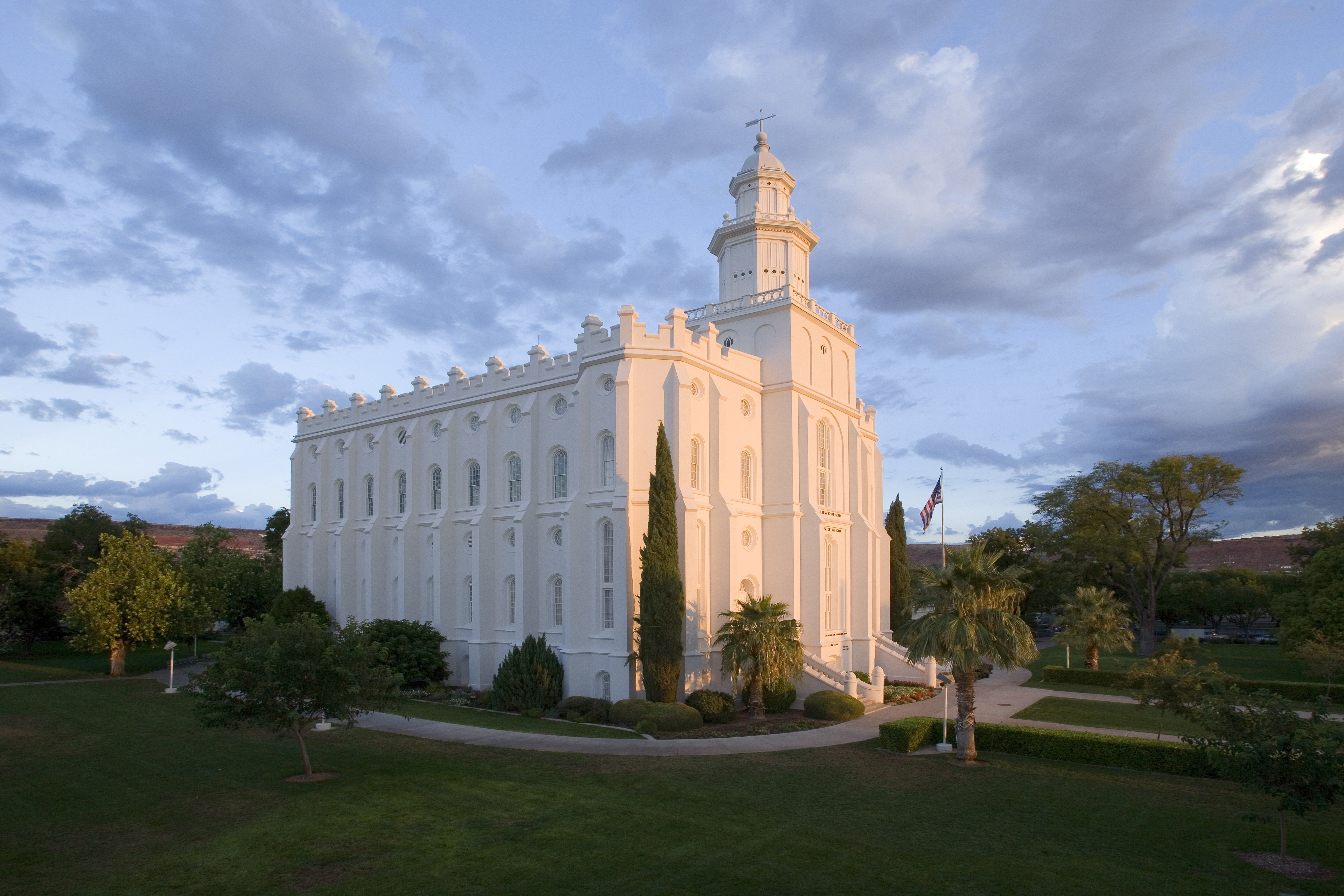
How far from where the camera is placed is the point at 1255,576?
76.4 meters

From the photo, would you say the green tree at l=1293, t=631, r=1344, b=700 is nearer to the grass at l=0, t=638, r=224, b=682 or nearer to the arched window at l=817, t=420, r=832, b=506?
the arched window at l=817, t=420, r=832, b=506

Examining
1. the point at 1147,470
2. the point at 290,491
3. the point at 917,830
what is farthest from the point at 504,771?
the point at 1147,470

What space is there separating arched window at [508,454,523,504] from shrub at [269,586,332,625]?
12.0 meters

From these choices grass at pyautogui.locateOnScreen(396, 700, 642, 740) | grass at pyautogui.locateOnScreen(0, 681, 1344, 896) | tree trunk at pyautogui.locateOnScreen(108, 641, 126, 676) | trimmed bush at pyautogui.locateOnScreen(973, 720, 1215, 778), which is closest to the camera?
grass at pyautogui.locateOnScreen(0, 681, 1344, 896)

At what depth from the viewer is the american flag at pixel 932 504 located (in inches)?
1553

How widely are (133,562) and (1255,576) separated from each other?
90.9 metres

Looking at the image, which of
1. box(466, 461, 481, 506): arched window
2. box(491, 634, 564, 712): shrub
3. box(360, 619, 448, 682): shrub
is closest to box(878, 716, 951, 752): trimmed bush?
box(491, 634, 564, 712): shrub

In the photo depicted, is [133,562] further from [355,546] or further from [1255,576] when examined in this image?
[1255,576]

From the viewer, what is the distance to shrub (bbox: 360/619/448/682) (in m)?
36.0

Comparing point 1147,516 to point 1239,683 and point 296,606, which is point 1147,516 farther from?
point 296,606

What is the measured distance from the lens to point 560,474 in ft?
119

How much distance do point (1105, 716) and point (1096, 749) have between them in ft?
32.8

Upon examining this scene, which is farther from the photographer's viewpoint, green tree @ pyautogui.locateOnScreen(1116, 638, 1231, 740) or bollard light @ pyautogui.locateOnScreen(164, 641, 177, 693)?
bollard light @ pyautogui.locateOnScreen(164, 641, 177, 693)

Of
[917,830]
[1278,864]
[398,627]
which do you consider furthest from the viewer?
[398,627]
